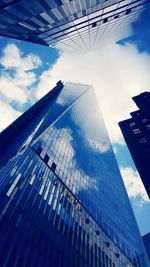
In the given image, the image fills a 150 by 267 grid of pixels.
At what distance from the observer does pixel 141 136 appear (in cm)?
6200

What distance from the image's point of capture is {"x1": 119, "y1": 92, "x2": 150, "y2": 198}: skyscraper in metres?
52.4

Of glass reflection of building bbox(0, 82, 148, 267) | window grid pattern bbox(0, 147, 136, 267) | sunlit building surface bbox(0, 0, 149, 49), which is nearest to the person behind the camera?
sunlit building surface bbox(0, 0, 149, 49)

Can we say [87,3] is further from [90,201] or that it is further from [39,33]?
[90,201]

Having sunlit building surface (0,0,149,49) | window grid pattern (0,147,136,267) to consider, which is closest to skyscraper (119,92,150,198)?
window grid pattern (0,147,136,267)

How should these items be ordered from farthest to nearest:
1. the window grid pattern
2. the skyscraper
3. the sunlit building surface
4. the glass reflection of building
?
1. the skyscraper
2. the glass reflection of building
3. the window grid pattern
4. the sunlit building surface

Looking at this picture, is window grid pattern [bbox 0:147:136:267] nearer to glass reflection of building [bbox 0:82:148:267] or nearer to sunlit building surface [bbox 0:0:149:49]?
glass reflection of building [bbox 0:82:148:267]

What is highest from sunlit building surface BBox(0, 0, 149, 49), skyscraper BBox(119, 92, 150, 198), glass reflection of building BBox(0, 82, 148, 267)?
sunlit building surface BBox(0, 0, 149, 49)

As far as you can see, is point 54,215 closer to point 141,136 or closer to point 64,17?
point 64,17

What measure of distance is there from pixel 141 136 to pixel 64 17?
4347 centimetres

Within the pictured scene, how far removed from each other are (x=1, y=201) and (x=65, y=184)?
20604 millimetres

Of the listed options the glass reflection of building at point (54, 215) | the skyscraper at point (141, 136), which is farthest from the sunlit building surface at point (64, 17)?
the skyscraper at point (141, 136)

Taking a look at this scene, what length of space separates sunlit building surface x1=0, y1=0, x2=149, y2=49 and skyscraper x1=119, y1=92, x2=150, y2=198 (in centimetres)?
3128

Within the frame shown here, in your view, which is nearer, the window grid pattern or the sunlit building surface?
the sunlit building surface

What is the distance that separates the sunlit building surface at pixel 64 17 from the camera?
64.3 ft
